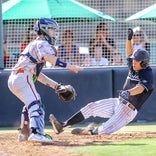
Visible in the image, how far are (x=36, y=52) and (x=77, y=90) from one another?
11.9 feet

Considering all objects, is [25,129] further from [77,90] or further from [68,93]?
[77,90]

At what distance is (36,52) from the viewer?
8883 millimetres

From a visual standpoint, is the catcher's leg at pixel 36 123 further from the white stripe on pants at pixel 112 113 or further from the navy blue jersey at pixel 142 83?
the navy blue jersey at pixel 142 83

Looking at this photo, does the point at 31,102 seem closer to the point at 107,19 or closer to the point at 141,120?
the point at 141,120

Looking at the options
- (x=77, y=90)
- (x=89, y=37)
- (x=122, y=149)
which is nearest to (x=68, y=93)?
(x=122, y=149)

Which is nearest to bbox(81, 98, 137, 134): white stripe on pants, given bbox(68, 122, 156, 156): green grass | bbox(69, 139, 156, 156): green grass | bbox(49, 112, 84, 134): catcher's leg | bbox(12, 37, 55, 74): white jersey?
bbox(49, 112, 84, 134): catcher's leg

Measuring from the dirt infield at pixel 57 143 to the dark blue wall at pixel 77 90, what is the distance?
1623mm

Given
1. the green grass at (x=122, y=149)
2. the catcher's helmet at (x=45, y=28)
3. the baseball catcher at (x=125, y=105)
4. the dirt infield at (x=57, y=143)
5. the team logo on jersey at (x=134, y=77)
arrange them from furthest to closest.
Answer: the team logo on jersey at (x=134, y=77)
the baseball catcher at (x=125, y=105)
the catcher's helmet at (x=45, y=28)
the dirt infield at (x=57, y=143)
the green grass at (x=122, y=149)

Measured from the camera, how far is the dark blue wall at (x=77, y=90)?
1230 cm

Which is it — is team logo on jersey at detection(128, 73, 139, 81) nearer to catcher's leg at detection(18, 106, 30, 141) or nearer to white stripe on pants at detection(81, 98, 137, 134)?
white stripe on pants at detection(81, 98, 137, 134)

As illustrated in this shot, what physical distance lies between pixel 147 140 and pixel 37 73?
1737mm

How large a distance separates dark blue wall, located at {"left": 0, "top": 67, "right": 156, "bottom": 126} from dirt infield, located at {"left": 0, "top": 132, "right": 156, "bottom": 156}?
1623mm

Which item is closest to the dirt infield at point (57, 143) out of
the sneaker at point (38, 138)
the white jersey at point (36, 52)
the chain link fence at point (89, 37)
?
the sneaker at point (38, 138)

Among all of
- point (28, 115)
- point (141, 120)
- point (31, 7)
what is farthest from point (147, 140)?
point (31, 7)
